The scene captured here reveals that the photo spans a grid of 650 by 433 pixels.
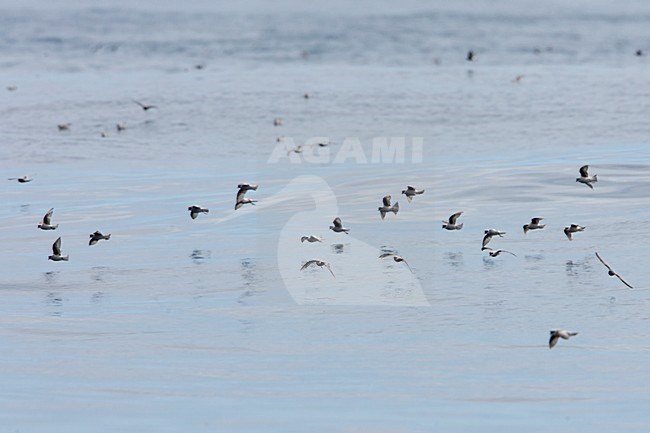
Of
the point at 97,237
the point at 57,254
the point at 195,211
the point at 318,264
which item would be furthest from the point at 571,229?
the point at 57,254

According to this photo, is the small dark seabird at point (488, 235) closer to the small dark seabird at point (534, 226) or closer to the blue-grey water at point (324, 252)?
the blue-grey water at point (324, 252)

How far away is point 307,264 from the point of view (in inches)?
942

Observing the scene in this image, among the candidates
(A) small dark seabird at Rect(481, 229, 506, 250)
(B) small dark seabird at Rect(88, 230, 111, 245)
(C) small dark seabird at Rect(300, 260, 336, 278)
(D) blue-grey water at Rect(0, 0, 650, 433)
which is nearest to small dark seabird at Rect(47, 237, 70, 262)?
(D) blue-grey water at Rect(0, 0, 650, 433)

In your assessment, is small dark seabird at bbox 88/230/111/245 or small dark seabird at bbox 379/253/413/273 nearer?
small dark seabird at bbox 379/253/413/273

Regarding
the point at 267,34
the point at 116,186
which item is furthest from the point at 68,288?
the point at 267,34

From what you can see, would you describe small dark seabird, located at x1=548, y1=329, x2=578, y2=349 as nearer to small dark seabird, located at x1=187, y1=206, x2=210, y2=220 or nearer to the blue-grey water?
the blue-grey water

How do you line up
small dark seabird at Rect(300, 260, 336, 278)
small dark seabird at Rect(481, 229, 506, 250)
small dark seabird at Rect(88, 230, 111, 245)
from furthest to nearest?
small dark seabird at Rect(88, 230, 111, 245), small dark seabird at Rect(481, 229, 506, 250), small dark seabird at Rect(300, 260, 336, 278)

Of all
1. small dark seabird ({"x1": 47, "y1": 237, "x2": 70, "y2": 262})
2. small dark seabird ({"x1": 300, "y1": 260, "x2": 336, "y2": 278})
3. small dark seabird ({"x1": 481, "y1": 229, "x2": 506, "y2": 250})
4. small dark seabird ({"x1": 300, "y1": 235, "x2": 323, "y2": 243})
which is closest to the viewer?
small dark seabird ({"x1": 300, "y1": 260, "x2": 336, "y2": 278})

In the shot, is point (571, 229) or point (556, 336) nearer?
point (556, 336)

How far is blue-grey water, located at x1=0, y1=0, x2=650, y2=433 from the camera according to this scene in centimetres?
1608

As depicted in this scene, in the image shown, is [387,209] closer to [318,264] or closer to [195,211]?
[195,211]

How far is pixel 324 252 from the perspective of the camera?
25984mm

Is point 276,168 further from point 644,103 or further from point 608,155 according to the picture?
point 644,103

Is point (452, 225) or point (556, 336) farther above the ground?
point (452, 225)
